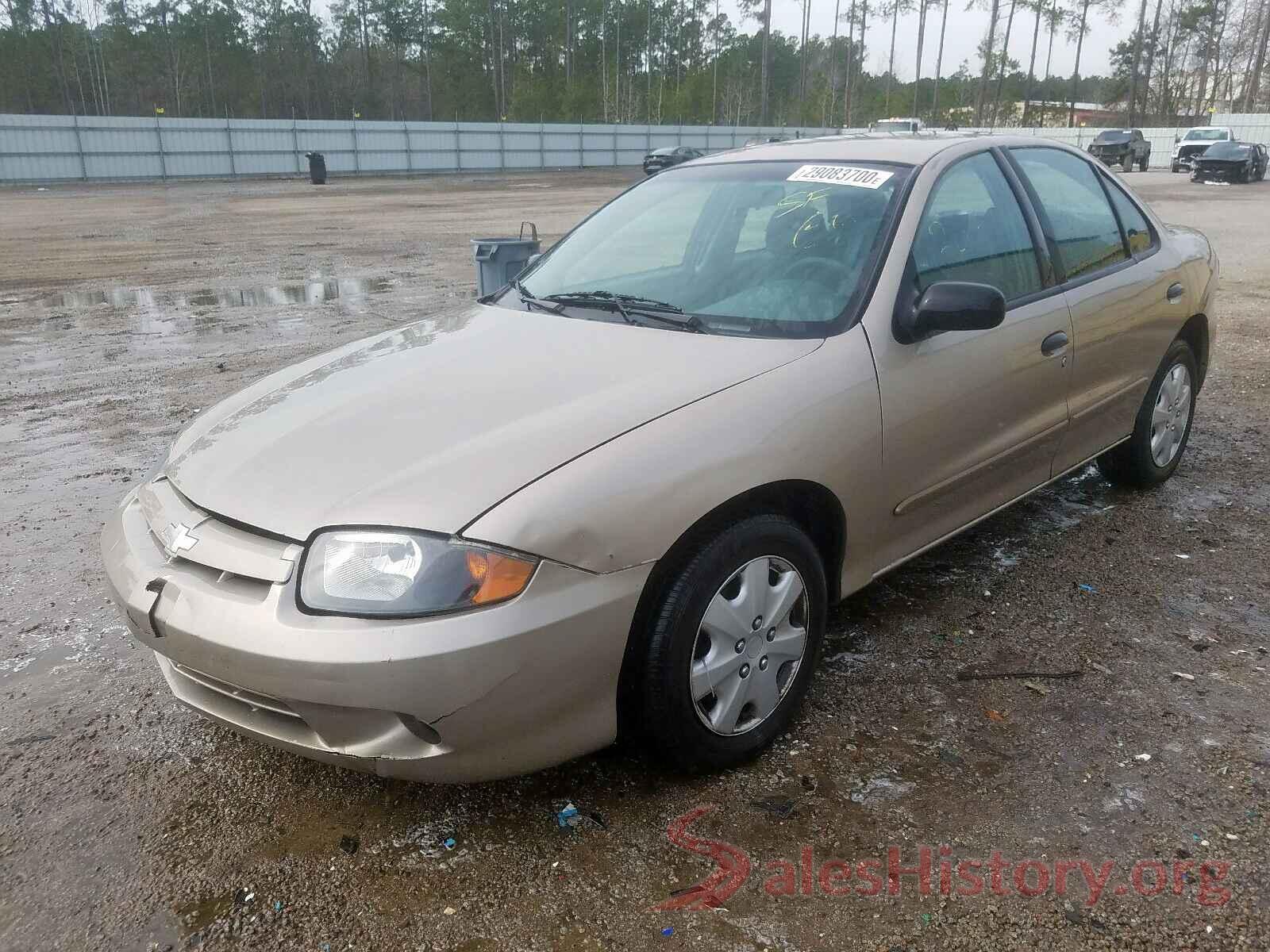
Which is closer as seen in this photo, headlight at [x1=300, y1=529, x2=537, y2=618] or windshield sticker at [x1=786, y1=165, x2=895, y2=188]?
headlight at [x1=300, y1=529, x2=537, y2=618]

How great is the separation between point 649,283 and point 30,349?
7.11 meters

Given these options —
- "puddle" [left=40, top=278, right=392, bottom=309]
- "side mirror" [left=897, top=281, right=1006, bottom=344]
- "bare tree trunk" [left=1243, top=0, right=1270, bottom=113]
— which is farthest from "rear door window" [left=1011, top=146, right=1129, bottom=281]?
"bare tree trunk" [left=1243, top=0, right=1270, bottom=113]

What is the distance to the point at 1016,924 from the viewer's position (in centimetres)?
214

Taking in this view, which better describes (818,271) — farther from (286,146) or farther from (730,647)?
(286,146)

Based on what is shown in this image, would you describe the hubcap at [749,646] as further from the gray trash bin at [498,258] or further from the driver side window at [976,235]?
the gray trash bin at [498,258]

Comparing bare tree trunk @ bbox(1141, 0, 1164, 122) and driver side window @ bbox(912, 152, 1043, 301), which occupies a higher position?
bare tree trunk @ bbox(1141, 0, 1164, 122)

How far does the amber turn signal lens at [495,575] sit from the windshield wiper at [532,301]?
1417 mm

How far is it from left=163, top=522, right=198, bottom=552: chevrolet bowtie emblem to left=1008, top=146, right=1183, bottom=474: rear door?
9.85 feet

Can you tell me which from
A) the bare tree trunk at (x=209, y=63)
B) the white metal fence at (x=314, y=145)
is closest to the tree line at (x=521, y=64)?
the bare tree trunk at (x=209, y=63)

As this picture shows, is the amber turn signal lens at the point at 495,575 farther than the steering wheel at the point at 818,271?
No

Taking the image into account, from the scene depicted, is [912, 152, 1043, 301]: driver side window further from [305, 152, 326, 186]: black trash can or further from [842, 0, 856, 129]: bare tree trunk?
[842, 0, 856, 129]: bare tree trunk

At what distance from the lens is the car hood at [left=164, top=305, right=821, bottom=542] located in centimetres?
223

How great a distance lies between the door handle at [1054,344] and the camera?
11.5 ft

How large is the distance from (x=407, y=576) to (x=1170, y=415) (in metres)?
3.85
